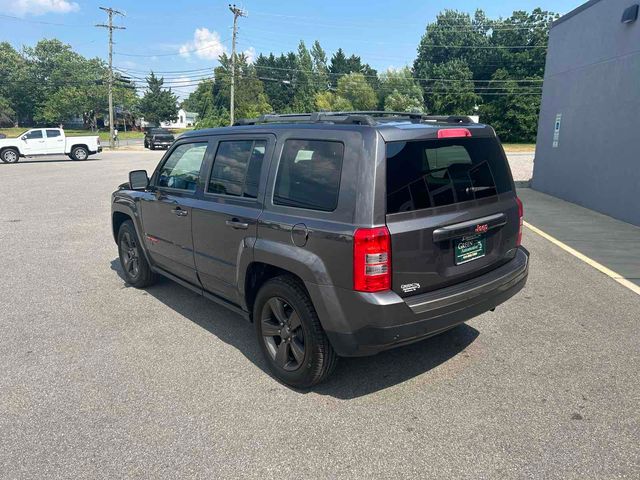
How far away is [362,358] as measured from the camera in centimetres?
375

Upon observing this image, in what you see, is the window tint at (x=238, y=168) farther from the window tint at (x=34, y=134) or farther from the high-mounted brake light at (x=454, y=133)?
the window tint at (x=34, y=134)

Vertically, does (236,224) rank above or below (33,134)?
below

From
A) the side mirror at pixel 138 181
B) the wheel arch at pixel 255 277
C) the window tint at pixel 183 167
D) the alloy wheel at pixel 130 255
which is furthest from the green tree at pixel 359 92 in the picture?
the wheel arch at pixel 255 277

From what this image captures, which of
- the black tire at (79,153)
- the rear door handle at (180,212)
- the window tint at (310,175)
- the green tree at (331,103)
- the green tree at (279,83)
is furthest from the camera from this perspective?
the green tree at (279,83)

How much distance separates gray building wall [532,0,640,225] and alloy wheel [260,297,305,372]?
8.15 metres

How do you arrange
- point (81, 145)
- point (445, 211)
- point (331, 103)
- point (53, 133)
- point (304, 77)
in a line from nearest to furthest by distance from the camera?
point (445, 211), point (53, 133), point (81, 145), point (331, 103), point (304, 77)

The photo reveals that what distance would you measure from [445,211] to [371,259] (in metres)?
0.68

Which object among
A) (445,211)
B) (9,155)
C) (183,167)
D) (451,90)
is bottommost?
(9,155)

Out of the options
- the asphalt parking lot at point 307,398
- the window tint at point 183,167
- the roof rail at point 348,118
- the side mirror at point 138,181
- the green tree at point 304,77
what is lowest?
the asphalt parking lot at point 307,398

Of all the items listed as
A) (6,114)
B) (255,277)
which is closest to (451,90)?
(6,114)

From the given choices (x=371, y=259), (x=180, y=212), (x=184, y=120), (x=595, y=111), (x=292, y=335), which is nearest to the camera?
(x=371, y=259)

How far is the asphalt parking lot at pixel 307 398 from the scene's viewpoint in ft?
8.43

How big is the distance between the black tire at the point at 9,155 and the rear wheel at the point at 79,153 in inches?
101

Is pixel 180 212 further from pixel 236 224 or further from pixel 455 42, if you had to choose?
pixel 455 42
